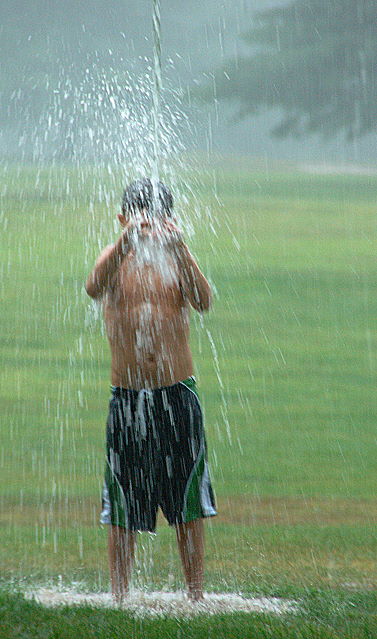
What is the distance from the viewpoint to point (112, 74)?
2542 cm

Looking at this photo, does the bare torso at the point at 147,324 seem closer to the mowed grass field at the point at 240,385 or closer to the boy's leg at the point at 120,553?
the boy's leg at the point at 120,553

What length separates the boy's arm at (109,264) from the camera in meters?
4.31

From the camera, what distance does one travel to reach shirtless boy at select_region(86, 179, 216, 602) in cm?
423

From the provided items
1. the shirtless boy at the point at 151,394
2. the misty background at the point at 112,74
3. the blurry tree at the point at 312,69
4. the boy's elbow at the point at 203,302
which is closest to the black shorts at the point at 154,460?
the shirtless boy at the point at 151,394

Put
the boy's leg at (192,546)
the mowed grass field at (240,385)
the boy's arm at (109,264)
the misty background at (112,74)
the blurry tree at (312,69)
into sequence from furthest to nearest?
the blurry tree at (312,69) < the misty background at (112,74) < the mowed grass field at (240,385) < the boy's arm at (109,264) < the boy's leg at (192,546)

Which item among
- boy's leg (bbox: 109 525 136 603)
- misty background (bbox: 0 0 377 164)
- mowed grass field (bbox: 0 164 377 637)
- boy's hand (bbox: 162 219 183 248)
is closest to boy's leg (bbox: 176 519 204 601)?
boy's leg (bbox: 109 525 136 603)

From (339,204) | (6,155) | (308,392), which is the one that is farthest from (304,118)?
(308,392)

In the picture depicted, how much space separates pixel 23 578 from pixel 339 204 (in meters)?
18.3

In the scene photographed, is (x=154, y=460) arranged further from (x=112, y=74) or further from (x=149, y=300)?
(x=112, y=74)

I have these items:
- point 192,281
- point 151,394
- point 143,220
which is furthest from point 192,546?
point 143,220

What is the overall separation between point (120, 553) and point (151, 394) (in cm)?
58

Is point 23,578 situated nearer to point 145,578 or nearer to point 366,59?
point 145,578

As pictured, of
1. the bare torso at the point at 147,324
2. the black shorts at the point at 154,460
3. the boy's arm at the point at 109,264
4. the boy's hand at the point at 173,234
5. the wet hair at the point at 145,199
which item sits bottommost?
the black shorts at the point at 154,460

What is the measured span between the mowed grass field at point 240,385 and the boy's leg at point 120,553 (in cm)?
47
